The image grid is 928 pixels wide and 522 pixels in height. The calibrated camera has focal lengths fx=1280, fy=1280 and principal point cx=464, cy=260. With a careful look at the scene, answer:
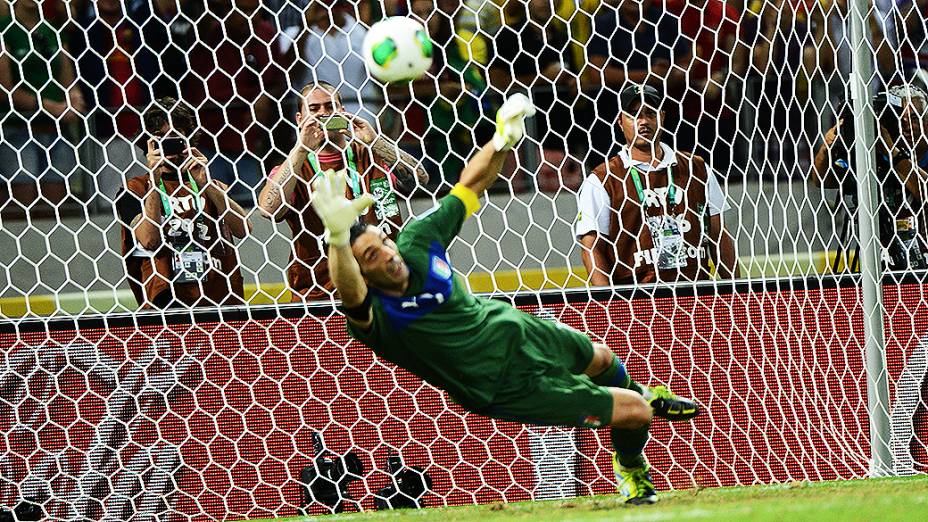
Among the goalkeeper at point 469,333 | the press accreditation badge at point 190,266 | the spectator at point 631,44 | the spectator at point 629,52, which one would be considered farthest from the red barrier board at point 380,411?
the spectator at point 631,44

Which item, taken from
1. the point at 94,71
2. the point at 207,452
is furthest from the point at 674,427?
the point at 94,71

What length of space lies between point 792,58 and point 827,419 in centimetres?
202

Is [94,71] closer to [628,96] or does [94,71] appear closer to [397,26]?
[397,26]

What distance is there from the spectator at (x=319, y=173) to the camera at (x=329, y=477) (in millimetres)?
718

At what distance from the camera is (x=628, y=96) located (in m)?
6.27

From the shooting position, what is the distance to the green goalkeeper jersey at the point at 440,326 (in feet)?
15.0

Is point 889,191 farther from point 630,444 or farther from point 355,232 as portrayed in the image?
point 355,232

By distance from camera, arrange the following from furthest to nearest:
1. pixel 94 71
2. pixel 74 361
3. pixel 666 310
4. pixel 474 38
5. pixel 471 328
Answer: pixel 474 38
pixel 94 71
pixel 666 310
pixel 74 361
pixel 471 328

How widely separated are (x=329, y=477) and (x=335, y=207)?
167cm

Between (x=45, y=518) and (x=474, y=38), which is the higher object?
(x=474, y=38)

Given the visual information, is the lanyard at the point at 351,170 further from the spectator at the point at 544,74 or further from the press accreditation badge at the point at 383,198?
the spectator at the point at 544,74

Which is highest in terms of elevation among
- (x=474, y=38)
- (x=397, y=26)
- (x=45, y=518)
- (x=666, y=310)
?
(x=397, y=26)

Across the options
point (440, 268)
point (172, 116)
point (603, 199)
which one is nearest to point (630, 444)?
point (440, 268)

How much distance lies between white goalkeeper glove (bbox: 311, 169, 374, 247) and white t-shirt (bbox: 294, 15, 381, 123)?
193 centimetres
